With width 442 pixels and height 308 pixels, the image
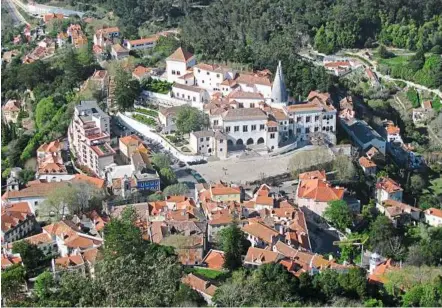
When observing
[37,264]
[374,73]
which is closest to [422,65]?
[374,73]

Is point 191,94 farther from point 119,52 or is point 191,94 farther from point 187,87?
point 119,52

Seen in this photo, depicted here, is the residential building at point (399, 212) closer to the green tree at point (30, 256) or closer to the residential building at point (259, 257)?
the residential building at point (259, 257)

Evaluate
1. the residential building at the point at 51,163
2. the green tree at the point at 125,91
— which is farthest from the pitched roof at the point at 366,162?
the residential building at the point at 51,163

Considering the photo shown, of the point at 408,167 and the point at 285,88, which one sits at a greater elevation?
the point at 285,88

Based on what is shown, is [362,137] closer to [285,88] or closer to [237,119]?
[285,88]

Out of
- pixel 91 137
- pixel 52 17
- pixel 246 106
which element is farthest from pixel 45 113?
pixel 52 17

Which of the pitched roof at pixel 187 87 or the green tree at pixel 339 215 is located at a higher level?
the pitched roof at pixel 187 87

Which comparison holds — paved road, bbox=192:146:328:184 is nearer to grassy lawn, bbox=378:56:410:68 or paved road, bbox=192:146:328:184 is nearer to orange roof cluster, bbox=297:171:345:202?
orange roof cluster, bbox=297:171:345:202
